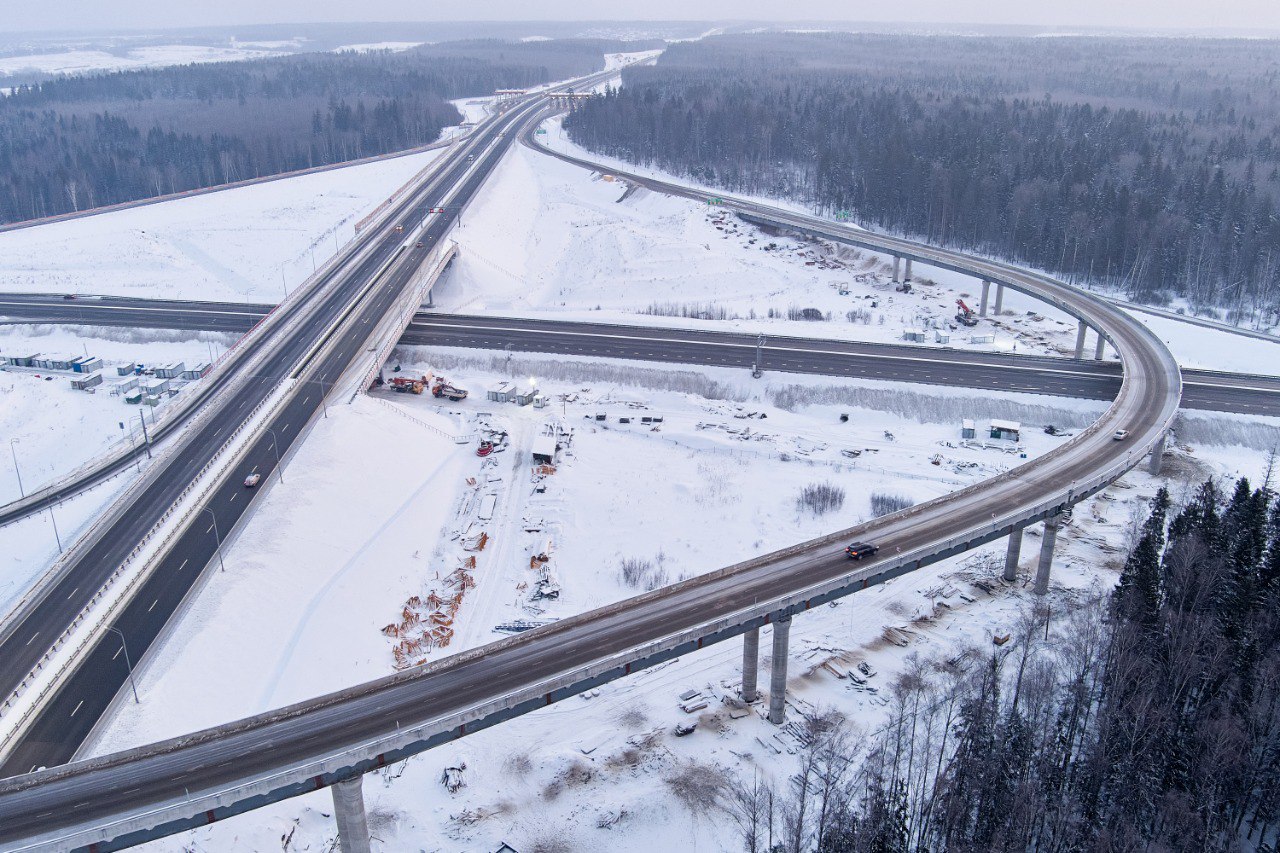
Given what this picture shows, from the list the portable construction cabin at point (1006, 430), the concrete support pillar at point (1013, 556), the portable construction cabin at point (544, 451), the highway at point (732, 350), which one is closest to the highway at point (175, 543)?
the highway at point (732, 350)

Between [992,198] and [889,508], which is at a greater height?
[992,198]

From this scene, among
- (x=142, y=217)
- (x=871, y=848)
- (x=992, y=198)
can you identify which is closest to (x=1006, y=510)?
(x=871, y=848)

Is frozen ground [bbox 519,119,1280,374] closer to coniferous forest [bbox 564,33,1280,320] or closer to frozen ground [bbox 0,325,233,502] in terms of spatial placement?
coniferous forest [bbox 564,33,1280,320]

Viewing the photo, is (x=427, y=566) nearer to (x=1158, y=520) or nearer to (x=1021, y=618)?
(x=1021, y=618)

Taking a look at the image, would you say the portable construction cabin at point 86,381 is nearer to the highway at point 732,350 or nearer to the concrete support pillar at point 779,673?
the highway at point 732,350

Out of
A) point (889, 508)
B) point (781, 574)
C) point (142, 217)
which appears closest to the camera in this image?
point (781, 574)

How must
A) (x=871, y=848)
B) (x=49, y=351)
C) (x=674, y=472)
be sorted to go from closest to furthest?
1. (x=871, y=848)
2. (x=674, y=472)
3. (x=49, y=351)

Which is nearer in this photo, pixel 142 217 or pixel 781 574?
pixel 781 574
